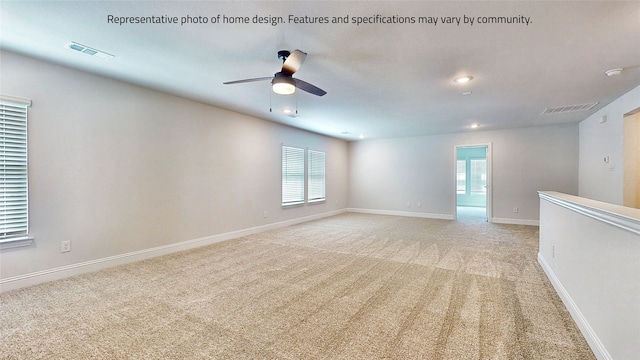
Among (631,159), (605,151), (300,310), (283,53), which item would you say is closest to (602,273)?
(300,310)

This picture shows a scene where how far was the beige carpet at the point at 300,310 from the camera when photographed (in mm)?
1847

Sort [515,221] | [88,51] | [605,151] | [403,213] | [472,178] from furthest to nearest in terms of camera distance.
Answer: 1. [472,178]
2. [403,213]
3. [515,221]
4. [605,151]
5. [88,51]

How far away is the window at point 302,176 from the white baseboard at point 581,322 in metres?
4.91

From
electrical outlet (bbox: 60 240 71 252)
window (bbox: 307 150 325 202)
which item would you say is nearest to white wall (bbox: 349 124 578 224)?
window (bbox: 307 150 325 202)

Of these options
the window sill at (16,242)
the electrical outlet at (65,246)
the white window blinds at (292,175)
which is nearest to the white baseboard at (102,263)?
the electrical outlet at (65,246)

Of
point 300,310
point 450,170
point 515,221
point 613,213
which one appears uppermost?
point 450,170

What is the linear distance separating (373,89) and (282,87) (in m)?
1.66

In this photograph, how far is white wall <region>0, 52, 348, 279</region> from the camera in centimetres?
298

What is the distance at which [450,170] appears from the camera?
24.3 ft

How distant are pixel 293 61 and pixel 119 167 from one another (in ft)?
9.26

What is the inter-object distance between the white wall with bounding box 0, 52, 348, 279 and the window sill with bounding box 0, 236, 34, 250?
50 mm

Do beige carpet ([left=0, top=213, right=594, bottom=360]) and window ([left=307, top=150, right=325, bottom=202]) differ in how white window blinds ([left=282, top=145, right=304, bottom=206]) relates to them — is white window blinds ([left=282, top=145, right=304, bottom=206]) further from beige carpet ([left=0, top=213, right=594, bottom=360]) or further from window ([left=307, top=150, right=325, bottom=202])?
beige carpet ([left=0, top=213, right=594, bottom=360])

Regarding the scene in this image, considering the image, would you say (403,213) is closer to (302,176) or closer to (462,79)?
(302,176)

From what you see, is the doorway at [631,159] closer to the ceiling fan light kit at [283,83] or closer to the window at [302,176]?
the ceiling fan light kit at [283,83]
